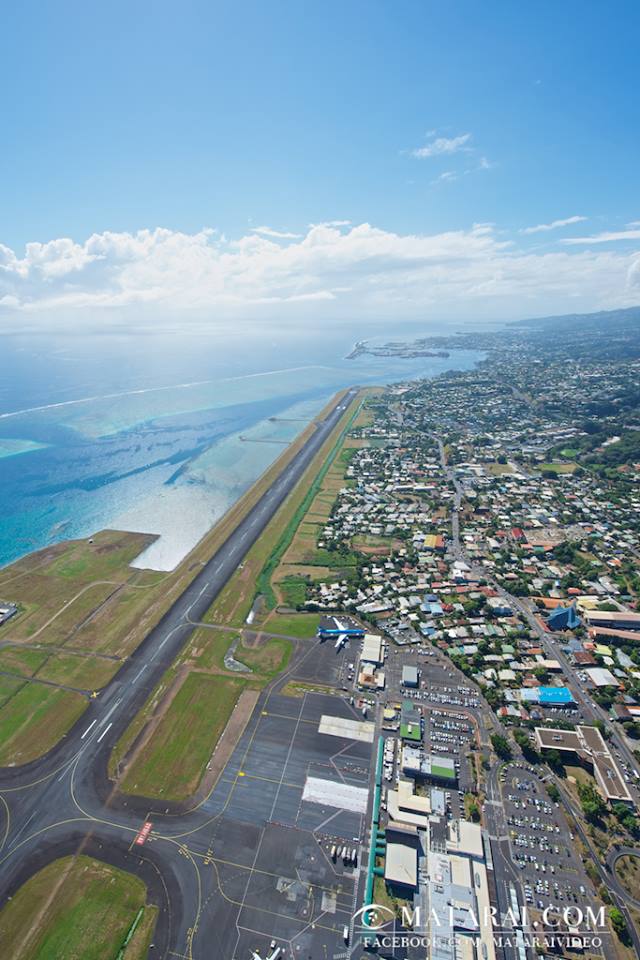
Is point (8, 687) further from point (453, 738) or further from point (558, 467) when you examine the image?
point (558, 467)

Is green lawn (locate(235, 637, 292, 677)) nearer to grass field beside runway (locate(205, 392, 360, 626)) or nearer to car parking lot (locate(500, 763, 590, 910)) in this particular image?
grass field beside runway (locate(205, 392, 360, 626))

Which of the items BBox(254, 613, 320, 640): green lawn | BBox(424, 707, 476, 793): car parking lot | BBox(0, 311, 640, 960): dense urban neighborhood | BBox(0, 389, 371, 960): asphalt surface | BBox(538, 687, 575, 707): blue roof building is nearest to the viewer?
BBox(0, 389, 371, 960): asphalt surface

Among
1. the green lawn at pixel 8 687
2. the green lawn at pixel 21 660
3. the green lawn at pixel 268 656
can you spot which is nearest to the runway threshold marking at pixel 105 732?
the green lawn at pixel 8 687

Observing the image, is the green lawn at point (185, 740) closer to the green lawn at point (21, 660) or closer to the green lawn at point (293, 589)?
the green lawn at point (293, 589)

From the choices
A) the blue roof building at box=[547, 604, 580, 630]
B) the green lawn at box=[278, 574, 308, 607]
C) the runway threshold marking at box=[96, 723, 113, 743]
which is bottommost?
the runway threshold marking at box=[96, 723, 113, 743]

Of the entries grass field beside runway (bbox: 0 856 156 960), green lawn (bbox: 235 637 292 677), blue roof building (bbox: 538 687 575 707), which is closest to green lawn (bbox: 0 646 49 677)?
green lawn (bbox: 235 637 292 677)

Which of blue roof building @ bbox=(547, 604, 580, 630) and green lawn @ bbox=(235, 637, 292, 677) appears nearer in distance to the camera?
green lawn @ bbox=(235, 637, 292, 677)
